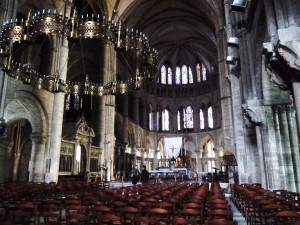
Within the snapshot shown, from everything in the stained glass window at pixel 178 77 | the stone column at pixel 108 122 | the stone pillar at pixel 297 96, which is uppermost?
the stained glass window at pixel 178 77

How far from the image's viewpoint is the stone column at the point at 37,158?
57.3 feet

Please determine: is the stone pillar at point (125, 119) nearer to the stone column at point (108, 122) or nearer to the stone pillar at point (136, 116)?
the stone pillar at point (136, 116)

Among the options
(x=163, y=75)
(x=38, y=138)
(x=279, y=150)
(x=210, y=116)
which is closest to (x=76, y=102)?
(x=38, y=138)

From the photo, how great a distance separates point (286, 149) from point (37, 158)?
49.9 ft

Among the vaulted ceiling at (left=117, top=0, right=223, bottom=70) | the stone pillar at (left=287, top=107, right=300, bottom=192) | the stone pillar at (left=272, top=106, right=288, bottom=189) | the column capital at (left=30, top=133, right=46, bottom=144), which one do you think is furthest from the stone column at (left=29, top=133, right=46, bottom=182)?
the vaulted ceiling at (left=117, top=0, right=223, bottom=70)

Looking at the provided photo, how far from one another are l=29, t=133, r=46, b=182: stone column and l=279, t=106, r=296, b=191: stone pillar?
14321 mm

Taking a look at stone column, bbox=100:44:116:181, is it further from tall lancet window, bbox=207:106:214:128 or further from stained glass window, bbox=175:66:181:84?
tall lancet window, bbox=207:106:214:128

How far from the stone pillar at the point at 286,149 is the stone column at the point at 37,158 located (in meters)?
14.3

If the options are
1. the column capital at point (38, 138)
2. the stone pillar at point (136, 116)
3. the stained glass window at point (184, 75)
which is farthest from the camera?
the stained glass window at point (184, 75)

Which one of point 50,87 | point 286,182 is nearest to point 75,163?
point 50,87

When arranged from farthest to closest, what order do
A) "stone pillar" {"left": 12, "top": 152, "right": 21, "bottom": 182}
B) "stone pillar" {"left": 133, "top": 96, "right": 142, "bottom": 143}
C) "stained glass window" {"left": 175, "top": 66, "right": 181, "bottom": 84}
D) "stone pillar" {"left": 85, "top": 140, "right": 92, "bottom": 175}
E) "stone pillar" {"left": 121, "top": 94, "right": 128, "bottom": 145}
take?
"stained glass window" {"left": 175, "top": 66, "right": 181, "bottom": 84}, "stone pillar" {"left": 133, "top": 96, "right": 142, "bottom": 143}, "stone pillar" {"left": 121, "top": 94, "right": 128, "bottom": 145}, "stone pillar" {"left": 85, "top": 140, "right": 92, "bottom": 175}, "stone pillar" {"left": 12, "top": 152, "right": 21, "bottom": 182}

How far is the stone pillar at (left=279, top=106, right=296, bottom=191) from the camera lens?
9656 millimetres

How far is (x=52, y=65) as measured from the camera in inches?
738

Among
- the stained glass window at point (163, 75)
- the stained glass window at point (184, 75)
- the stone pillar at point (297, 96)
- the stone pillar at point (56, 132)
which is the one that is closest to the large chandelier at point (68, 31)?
the stone pillar at point (297, 96)
